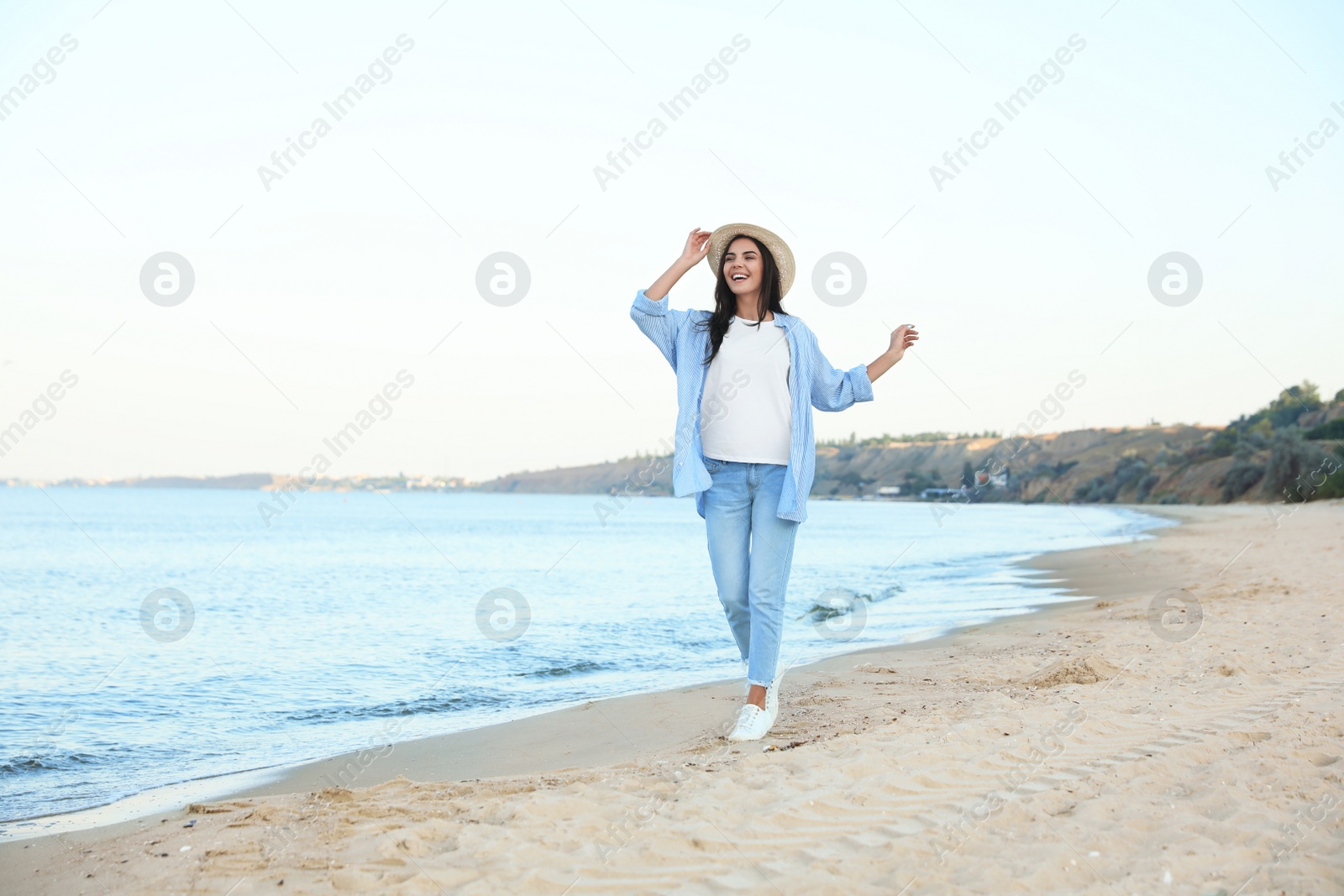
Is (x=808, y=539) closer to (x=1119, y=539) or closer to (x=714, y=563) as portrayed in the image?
(x=1119, y=539)

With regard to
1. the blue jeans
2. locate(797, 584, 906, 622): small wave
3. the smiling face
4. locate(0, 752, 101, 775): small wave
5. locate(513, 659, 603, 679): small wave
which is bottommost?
locate(797, 584, 906, 622): small wave

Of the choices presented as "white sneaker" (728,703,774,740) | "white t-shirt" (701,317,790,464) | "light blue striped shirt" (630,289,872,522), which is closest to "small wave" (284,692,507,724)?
"white sneaker" (728,703,774,740)

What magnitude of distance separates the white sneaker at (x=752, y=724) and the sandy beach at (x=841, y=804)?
3.7 inches

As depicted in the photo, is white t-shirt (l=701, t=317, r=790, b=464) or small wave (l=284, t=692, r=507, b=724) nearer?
white t-shirt (l=701, t=317, r=790, b=464)

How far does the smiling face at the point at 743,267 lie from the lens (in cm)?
400

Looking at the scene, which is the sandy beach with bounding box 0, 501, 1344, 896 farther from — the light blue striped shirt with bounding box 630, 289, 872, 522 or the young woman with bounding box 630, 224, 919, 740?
the light blue striped shirt with bounding box 630, 289, 872, 522

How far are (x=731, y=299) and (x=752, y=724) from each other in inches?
74.2

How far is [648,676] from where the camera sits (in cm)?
723

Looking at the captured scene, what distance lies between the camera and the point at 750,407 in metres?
3.96

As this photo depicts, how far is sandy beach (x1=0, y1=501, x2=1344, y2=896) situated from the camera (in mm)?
2354

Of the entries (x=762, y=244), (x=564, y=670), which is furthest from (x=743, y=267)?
(x=564, y=670)

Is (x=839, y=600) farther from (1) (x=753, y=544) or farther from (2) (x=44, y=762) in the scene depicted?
(2) (x=44, y=762)

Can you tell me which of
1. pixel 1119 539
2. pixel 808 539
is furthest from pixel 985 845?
pixel 808 539

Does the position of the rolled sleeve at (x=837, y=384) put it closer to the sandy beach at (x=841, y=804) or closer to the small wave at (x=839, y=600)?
the sandy beach at (x=841, y=804)
